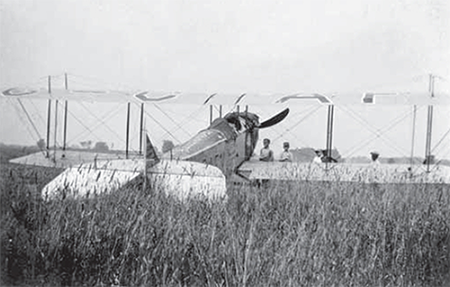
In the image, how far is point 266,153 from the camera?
648 centimetres

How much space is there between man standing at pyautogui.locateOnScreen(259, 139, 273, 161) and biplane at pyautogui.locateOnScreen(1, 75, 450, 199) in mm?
114

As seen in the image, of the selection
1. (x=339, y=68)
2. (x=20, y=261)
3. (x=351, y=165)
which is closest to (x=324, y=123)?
(x=351, y=165)

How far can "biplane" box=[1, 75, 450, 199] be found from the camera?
266 centimetres

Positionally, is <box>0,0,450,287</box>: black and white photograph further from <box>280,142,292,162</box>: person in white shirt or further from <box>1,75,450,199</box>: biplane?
<box>280,142,292,162</box>: person in white shirt

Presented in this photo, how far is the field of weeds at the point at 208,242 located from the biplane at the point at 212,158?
17 cm

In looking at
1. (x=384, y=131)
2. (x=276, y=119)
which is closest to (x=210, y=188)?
(x=384, y=131)

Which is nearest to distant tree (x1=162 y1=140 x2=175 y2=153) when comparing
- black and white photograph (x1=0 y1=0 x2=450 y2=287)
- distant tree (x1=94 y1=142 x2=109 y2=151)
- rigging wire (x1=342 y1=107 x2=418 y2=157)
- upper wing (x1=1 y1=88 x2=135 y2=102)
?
upper wing (x1=1 y1=88 x2=135 y2=102)

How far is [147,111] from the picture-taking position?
465cm

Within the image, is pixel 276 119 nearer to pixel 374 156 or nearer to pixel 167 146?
pixel 374 156

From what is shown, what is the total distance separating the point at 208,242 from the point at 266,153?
4.39m

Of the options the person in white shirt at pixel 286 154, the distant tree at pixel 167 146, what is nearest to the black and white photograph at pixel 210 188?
the distant tree at pixel 167 146

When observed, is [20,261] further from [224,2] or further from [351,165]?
[351,165]

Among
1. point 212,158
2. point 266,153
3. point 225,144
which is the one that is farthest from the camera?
point 266,153

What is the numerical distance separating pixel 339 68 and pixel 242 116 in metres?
3.64
